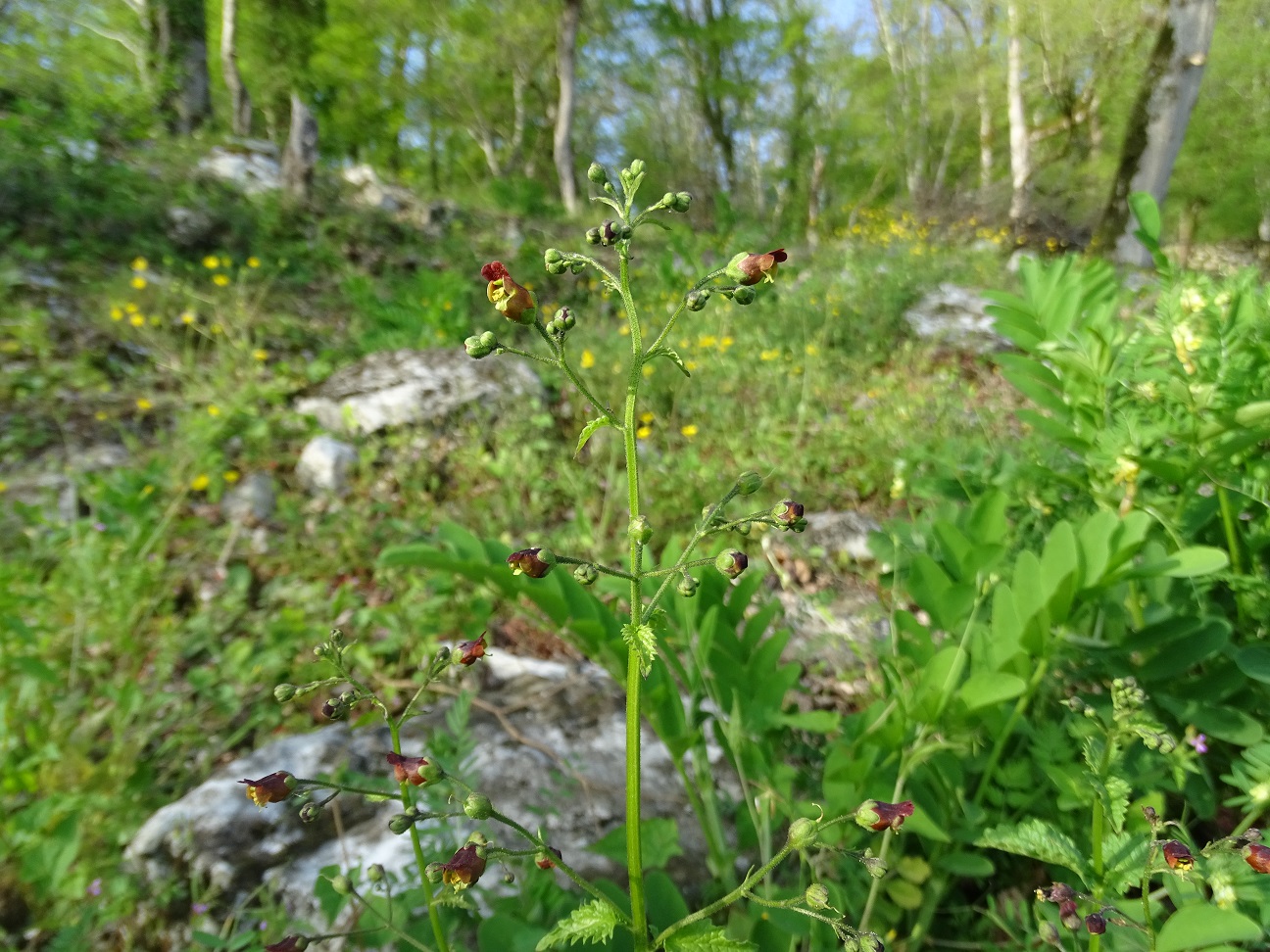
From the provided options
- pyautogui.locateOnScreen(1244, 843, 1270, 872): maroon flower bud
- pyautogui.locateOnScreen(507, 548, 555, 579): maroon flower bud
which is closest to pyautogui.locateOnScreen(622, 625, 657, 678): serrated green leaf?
pyautogui.locateOnScreen(507, 548, 555, 579): maroon flower bud

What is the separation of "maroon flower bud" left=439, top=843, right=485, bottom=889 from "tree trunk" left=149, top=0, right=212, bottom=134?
11.4 m

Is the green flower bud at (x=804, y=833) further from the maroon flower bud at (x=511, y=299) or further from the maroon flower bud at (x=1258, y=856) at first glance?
the maroon flower bud at (x=511, y=299)

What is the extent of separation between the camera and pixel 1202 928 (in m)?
0.73

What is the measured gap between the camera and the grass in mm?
1732

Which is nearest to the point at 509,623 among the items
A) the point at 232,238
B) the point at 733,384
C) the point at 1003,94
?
the point at 733,384

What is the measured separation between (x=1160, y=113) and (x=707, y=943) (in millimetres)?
10015

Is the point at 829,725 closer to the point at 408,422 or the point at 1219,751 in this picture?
the point at 1219,751

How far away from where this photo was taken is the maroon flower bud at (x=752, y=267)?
70 cm

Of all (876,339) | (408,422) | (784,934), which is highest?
(876,339)

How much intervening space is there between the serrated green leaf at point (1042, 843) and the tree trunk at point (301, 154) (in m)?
7.46

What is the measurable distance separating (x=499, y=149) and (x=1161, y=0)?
21.7 metres

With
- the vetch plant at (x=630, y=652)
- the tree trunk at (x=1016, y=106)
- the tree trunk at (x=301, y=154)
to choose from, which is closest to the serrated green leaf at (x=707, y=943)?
the vetch plant at (x=630, y=652)

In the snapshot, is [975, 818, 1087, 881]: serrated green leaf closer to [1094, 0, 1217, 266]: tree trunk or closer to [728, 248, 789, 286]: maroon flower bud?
[728, 248, 789, 286]: maroon flower bud

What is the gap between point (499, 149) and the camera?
82.2 ft
